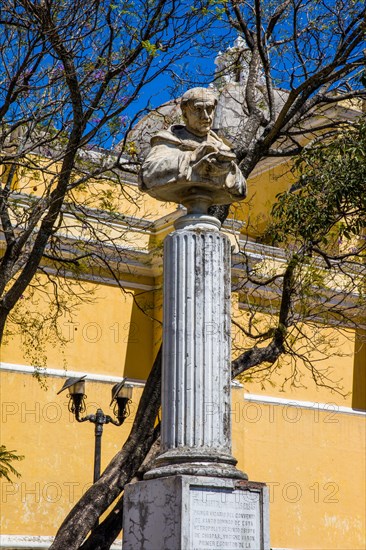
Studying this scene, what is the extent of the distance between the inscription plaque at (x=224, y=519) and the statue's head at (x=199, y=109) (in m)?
2.38

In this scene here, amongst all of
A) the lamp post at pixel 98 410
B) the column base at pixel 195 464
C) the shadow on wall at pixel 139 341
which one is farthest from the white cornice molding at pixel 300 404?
the column base at pixel 195 464

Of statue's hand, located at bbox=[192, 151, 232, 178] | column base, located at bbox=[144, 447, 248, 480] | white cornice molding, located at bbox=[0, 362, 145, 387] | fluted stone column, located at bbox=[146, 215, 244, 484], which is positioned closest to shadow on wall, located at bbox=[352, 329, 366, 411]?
white cornice molding, located at bbox=[0, 362, 145, 387]

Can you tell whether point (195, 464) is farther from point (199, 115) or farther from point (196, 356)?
point (199, 115)

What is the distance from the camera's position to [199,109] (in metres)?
7.07

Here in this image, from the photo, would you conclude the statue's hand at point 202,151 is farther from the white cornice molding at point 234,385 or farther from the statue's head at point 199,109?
the white cornice molding at point 234,385

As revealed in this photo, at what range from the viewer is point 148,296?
1598 cm

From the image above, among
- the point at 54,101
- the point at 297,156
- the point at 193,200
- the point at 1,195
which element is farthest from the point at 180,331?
the point at 297,156

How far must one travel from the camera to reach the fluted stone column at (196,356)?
248 inches

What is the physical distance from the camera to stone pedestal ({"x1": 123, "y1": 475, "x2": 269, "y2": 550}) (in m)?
5.98

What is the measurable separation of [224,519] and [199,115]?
259 centimetres

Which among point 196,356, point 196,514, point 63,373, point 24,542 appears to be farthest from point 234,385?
point 196,514

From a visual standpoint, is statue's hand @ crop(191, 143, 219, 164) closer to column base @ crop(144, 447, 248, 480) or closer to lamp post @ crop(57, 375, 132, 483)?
column base @ crop(144, 447, 248, 480)

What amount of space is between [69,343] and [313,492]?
445 centimetres

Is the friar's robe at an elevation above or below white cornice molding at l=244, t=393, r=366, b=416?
above
